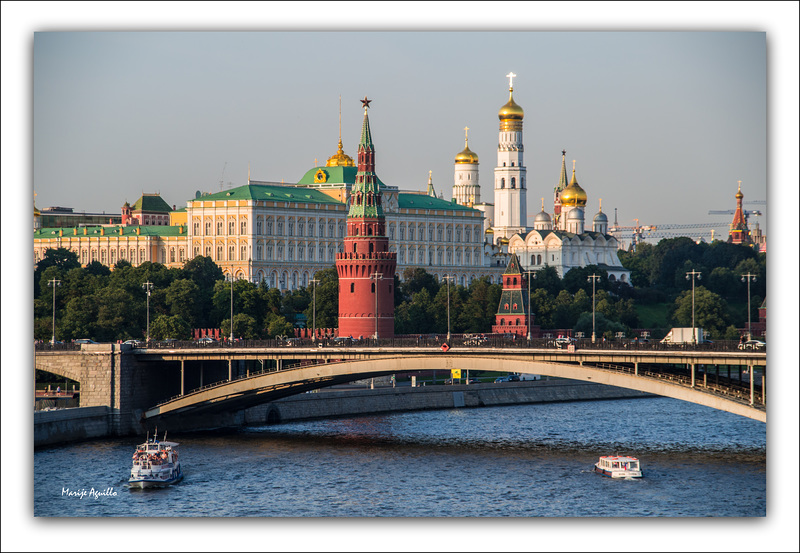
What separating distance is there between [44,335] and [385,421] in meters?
26.1

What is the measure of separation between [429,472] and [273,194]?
121456mm

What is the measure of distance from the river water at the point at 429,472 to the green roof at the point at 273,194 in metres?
95.5

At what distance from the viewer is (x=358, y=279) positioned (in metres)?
126

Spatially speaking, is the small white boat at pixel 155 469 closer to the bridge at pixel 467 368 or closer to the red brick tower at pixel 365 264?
the bridge at pixel 467 368

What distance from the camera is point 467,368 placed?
251 ft

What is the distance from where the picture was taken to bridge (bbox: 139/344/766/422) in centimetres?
6906

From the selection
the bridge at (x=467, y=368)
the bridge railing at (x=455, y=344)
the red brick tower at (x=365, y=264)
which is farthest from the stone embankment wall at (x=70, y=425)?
the red brick tower at (x=365, y=264)

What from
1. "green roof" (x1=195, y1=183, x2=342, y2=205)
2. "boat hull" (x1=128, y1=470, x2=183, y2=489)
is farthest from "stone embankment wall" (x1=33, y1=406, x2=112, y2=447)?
"green roof" (x1=195, y1=183, x2=342, y2=205)

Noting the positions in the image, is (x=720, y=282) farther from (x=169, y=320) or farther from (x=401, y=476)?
(x=401, y=476)

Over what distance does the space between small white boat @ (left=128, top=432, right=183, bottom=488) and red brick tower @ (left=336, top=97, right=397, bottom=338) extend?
55.8 metres

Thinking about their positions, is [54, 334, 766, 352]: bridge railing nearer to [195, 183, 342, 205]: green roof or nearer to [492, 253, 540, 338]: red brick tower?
[492, 253, 540, 338]: red brick tower

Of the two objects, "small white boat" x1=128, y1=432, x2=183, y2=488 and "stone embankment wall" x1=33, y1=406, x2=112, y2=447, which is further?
"stone embankment wall" x1=33, y1=406, x2=112, y2=447

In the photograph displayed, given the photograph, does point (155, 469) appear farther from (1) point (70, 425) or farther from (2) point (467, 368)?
(2) point (467, 368)
